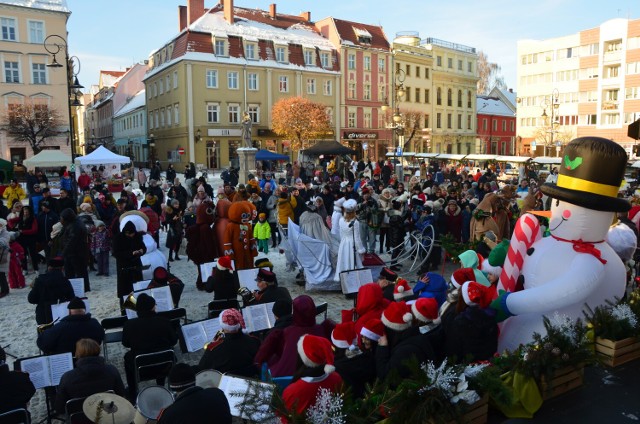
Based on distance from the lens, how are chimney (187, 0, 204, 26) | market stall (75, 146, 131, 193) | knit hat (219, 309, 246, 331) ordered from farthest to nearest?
chimney (187, 0, 204, 26) < market stall (75, 146, 131, 193) < knit hat (219, 309, 246, 331)

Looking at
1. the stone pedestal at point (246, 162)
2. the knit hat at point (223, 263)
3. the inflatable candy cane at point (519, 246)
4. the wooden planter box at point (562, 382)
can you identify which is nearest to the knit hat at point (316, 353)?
the wooden planter box at point (562, 382)

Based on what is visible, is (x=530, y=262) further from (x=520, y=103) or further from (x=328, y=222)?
(x=520, y=103)

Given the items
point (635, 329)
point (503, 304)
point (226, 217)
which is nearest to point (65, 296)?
point (226, 217)

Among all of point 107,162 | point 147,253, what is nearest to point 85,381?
point 147,253

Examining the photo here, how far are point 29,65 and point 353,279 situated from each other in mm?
39845

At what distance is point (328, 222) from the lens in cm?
1184

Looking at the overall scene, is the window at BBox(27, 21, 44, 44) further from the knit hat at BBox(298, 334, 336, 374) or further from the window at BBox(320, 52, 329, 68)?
the knit hat at BBox(298, 334, 336, 374)

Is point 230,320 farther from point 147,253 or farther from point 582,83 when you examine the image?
point 582,83

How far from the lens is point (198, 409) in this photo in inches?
123

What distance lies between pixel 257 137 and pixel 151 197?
31.8 metres

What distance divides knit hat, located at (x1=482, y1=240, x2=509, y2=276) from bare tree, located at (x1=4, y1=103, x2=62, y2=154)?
3677 centimetres

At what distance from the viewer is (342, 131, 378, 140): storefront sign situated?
49938 millimetres

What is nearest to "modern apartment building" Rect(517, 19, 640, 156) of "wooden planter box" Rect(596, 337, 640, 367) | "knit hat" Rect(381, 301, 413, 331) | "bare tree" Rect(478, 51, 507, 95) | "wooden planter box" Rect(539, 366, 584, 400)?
"bare tree" Rect(478, 51, 507, 95)

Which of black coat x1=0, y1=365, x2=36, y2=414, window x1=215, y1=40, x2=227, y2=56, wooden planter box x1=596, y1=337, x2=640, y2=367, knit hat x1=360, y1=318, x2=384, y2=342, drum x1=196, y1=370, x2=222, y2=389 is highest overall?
window x1=215, y1=40, x2=227, y2=56
